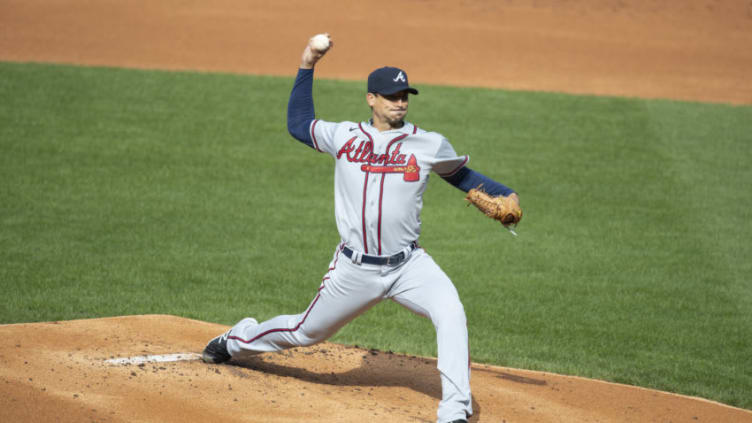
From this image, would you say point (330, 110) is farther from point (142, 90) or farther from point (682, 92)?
point (682, 92)

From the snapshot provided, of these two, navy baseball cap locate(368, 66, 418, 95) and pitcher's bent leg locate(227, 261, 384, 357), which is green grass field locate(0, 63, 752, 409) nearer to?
pitcher's bent leg locate(227, 261, 384, 357)

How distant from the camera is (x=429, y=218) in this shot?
1052 cm

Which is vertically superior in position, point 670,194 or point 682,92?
point 682,92

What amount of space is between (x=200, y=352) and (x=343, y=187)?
1767 millimetres

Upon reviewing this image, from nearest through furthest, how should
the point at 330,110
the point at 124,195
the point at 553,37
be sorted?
the point at 124,195 < the point at 330,110 < the point at 553,37

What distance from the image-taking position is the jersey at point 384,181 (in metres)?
4.75

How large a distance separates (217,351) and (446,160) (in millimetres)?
1881

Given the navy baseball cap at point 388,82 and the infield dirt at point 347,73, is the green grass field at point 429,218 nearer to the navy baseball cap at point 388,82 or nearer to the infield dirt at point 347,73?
the infield dirt at point 347,73

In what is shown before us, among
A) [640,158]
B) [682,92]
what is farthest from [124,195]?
[682,92]

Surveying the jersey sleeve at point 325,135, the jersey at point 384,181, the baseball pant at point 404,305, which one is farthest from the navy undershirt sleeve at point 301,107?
the baseball pant at point 404,305

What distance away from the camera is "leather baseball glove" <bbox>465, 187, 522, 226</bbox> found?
4734 mm

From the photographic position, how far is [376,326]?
7504mm

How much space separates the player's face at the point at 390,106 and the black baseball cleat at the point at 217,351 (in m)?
1.66

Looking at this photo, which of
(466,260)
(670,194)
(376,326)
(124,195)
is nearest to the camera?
(376,326)
